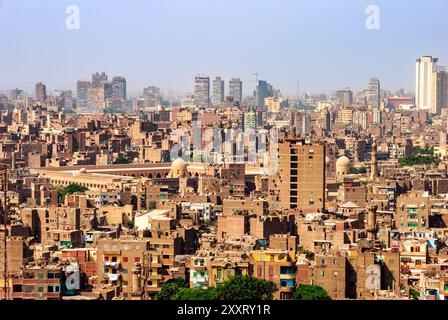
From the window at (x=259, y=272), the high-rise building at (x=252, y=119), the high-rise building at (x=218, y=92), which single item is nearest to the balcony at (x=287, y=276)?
the window at (x=259, y=272)

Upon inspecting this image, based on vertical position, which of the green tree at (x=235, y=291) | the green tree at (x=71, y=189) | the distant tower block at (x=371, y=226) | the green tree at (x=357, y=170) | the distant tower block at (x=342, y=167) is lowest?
the green tree at (x=357, y=170)

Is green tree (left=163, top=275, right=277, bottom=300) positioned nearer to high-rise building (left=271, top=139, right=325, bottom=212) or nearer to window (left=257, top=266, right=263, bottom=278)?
window (left=257, top=266, right=263, bottom=278)

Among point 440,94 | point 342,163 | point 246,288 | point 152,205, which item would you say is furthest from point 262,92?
point 246,288

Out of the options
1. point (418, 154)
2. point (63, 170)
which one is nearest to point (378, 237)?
point (63, 170)

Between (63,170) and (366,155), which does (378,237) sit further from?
(366,155)

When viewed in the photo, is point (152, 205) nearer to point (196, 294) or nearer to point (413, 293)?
point (413, 293)

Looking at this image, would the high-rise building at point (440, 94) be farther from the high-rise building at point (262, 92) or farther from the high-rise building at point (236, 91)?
the high-rise building at point (236, 91)
